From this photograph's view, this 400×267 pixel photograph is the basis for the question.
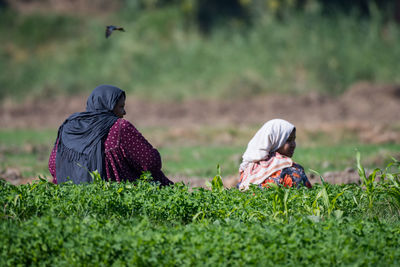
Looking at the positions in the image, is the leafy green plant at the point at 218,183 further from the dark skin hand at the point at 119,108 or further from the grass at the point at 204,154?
the grass at the point at 204,154

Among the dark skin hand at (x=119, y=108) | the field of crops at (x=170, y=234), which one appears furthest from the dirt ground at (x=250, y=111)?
the field of crops at (x=170, y=234)

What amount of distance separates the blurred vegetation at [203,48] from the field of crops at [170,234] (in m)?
17.8

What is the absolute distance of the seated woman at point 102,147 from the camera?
5.73 m

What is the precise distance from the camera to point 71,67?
2714 cm

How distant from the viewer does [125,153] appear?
5.76 m

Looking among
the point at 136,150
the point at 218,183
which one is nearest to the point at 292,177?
the point at 218,183

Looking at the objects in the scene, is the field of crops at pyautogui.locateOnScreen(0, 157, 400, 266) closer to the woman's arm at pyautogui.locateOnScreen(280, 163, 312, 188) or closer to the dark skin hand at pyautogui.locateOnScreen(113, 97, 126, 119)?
the woman's arm at pyautogui.locateOnScreen(280, 163, 312, 188)

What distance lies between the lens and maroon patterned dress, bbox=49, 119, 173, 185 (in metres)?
5.73

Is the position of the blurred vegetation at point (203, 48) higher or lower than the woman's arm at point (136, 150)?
higher

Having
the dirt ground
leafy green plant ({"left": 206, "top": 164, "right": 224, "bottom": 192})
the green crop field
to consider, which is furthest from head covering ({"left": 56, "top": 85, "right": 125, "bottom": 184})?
the dirt ground

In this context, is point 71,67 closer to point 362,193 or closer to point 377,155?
point 377,155

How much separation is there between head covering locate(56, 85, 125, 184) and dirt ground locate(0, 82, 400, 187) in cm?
1129

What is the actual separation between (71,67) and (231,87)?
344 inches

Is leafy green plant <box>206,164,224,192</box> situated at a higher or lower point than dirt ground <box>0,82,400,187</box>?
lower
